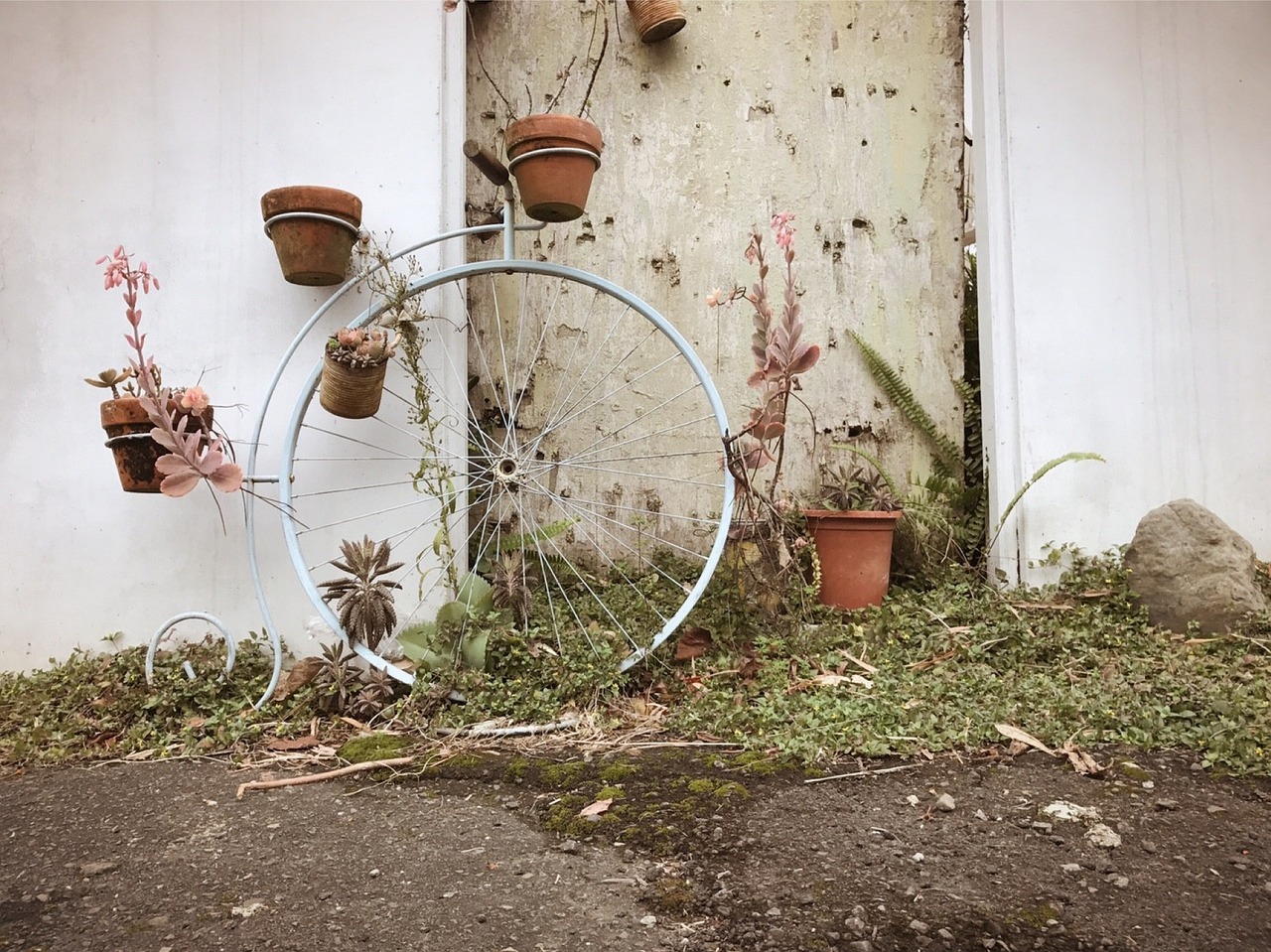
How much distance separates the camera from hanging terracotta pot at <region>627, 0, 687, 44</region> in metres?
3.12

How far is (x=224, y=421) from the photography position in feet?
8.57

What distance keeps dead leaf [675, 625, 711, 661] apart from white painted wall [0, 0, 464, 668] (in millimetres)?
1182

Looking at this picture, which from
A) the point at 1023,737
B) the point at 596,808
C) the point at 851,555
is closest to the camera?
the point at 596,808

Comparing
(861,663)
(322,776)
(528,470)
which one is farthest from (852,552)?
(322,776)

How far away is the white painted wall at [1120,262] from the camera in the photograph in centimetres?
312

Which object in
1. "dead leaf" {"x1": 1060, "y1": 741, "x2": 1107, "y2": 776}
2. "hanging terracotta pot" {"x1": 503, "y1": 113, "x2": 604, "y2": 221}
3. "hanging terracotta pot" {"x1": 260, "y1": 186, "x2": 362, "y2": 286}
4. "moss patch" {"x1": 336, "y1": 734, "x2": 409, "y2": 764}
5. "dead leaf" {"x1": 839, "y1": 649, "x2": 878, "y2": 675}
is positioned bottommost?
"moss patch" {"x1": 336, "y1": 734, "x2": 409, "y2": 764}

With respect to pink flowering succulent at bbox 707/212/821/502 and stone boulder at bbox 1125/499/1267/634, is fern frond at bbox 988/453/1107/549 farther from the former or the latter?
pink flowering succulent at bbox 707/212/821/502

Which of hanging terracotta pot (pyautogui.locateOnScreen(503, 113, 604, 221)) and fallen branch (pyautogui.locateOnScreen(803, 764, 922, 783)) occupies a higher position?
hanging terracotta pot (pyautogui.locateOnScreen(503, 113, 604, 221))

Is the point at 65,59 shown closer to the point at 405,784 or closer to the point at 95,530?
the point at 95,530

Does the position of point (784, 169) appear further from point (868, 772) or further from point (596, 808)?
point (596, 808)

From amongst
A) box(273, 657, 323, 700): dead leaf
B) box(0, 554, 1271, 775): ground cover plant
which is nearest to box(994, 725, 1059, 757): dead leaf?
box(0, 554, 1271, 775): ground cover plant

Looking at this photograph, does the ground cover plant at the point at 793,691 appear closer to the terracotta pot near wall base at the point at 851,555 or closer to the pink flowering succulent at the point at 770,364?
the terracotta pot near wall base at the point at 851,555

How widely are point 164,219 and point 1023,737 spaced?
2.87 meters

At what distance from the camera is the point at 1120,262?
3.20m
